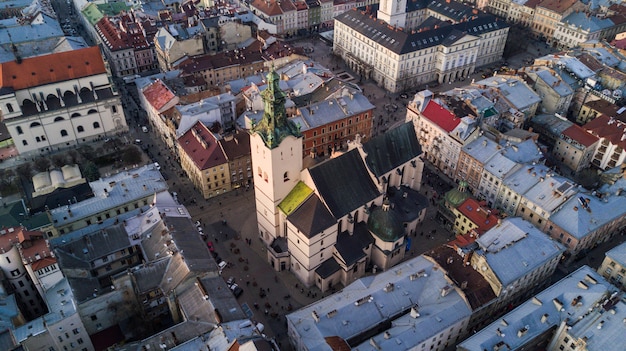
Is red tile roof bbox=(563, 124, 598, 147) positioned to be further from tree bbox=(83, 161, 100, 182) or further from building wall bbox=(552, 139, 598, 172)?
tree bbox=(83, 161, 100, 182)

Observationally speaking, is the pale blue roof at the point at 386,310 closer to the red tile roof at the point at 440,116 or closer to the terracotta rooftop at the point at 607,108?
the red tile roof at the point at 440,116

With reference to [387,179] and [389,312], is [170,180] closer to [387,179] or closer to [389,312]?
[387,179]

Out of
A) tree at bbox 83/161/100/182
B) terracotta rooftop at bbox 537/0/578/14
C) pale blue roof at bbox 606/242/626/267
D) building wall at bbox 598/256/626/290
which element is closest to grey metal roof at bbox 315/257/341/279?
building wall at bbox 598/256/626/290

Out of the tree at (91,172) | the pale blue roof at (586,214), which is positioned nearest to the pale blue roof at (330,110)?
the tree at (91,172)

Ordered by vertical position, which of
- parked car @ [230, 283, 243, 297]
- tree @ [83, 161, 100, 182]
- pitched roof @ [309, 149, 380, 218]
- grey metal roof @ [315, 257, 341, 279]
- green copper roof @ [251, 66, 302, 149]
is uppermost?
green copper roof @ [251, 66, 302, 149]

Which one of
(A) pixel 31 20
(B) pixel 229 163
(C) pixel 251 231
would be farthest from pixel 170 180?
(A) pixel 31 20
